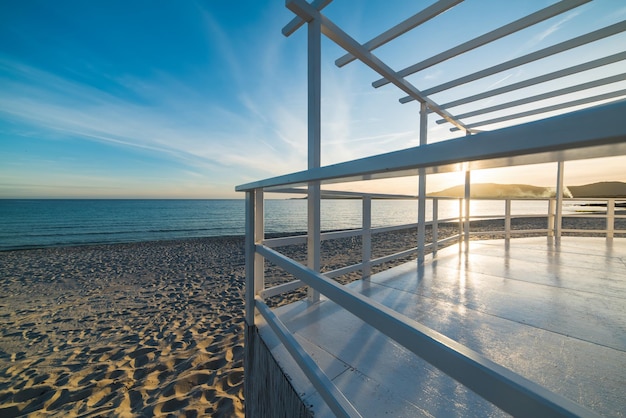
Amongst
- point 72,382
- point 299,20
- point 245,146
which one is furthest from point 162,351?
point 245,146

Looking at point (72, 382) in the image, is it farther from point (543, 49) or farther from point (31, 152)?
point (31, 152)

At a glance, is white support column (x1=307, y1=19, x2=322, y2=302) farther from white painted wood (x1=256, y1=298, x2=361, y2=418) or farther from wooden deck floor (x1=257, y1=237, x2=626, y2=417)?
white painted wood (x1=256, y1=298, x2=361, y2=418)

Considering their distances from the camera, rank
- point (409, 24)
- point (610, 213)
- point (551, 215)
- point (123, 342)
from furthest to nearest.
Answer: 1. point (551, 215)
2. point (610, 213)
3. point (123, 342)
4. point (409, 24)

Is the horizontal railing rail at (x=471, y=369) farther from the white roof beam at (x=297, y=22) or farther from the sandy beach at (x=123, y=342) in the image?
the sandy beach at (x=123, y=342)

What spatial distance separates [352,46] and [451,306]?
2.50 metres

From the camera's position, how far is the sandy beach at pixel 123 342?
2424 millimetres

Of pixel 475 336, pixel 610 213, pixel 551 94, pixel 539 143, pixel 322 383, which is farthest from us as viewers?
pixel 610 213

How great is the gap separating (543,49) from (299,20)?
99.5 inches

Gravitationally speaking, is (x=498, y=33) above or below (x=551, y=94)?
above

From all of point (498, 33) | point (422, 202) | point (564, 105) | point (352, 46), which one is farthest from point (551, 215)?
point (352, 46)

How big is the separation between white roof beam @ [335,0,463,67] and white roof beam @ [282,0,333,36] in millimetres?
681

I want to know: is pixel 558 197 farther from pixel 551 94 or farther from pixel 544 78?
pixel 544 78

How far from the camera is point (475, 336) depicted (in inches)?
63.1

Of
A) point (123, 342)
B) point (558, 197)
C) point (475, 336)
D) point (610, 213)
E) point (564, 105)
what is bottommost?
point (123, 342)
